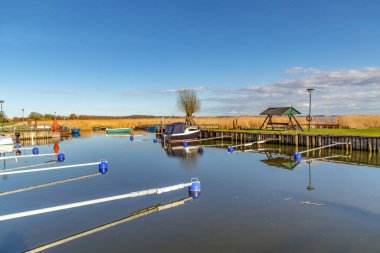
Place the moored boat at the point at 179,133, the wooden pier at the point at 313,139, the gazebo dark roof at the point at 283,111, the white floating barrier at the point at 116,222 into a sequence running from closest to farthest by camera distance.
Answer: the white floating barrier at the point at 116,222 → the wooden pier at the point at 313,139 → the gazebo dark roof at the point at 283,111 → the moored boat at the point at 179,133

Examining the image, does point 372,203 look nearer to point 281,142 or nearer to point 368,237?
point 368,237

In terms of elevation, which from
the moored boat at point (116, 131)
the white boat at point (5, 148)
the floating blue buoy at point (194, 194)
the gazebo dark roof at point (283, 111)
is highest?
the gazebo dark roof at point (283, 111)

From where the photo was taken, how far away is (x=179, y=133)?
154 ft

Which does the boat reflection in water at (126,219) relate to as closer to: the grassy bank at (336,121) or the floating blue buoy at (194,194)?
the floating blue buoy at (194,194)

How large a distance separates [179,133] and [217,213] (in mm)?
33901

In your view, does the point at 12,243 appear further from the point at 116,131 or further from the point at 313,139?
the point at 116,131

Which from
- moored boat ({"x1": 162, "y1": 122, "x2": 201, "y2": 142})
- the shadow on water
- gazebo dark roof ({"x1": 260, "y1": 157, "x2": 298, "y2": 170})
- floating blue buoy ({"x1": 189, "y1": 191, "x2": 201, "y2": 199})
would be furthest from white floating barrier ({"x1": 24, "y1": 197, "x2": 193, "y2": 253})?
moored boat ({"x1": 162, "y1": 122, "x2": 201, "y2": 142})

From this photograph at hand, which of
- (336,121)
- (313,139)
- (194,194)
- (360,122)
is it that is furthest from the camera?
(336,121)

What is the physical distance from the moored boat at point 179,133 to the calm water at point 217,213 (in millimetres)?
22671

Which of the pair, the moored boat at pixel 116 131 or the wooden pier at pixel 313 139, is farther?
the moored boat at pixel 116 131

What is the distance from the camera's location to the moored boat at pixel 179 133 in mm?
46594

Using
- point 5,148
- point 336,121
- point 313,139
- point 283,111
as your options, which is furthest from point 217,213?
point 336,121

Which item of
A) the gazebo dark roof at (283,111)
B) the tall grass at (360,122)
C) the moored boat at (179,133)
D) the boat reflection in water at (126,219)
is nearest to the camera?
the boat reflection in water at (126,219)

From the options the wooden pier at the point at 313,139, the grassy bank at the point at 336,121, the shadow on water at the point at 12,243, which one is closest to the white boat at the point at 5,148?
the shadow on water at the point at 12,243
